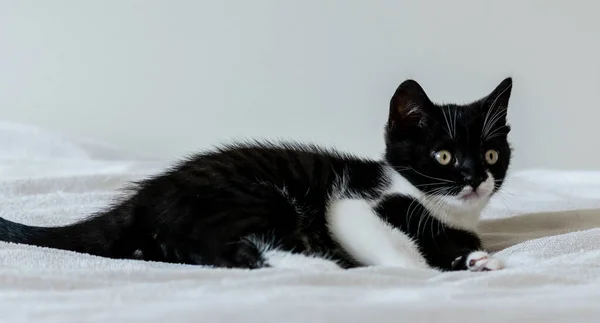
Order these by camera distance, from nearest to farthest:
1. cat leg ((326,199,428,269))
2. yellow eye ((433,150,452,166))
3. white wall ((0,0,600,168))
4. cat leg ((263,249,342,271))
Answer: cat leg ((263,249,342,271))
cat leg ((326,199,428,269))
yellow eye ((433,150,452,166))
white wall ((0,0,600,168))

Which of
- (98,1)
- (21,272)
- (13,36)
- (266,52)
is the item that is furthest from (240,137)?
(21,272)

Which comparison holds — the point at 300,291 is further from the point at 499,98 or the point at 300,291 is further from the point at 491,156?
the point at 499,98

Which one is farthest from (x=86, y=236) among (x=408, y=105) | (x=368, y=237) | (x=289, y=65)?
(x=289, y=65)

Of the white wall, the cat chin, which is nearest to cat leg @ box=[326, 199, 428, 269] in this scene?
the cat chin

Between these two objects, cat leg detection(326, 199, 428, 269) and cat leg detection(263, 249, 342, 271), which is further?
cat leg detection(326, 199, 428, 269)

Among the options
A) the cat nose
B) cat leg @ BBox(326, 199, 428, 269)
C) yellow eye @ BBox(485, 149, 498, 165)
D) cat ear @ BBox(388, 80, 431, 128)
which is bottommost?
cat leg @ BBox(326, 199, 428, 269)

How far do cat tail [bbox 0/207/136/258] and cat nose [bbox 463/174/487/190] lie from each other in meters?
0.58

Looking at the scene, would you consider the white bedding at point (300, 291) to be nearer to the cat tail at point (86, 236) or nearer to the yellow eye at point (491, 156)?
the cat tail at point (86, 236)

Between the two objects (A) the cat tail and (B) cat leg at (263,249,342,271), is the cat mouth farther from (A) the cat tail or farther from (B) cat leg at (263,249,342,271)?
(A) the cat tail

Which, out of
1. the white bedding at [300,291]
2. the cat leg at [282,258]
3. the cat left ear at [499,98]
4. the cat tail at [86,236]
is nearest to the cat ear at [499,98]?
the cat left ear at [499,98]

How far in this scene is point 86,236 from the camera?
1.22 metres

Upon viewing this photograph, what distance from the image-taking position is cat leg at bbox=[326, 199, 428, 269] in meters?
1.16

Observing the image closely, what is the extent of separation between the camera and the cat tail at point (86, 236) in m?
1.20

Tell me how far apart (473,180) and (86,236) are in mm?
677
